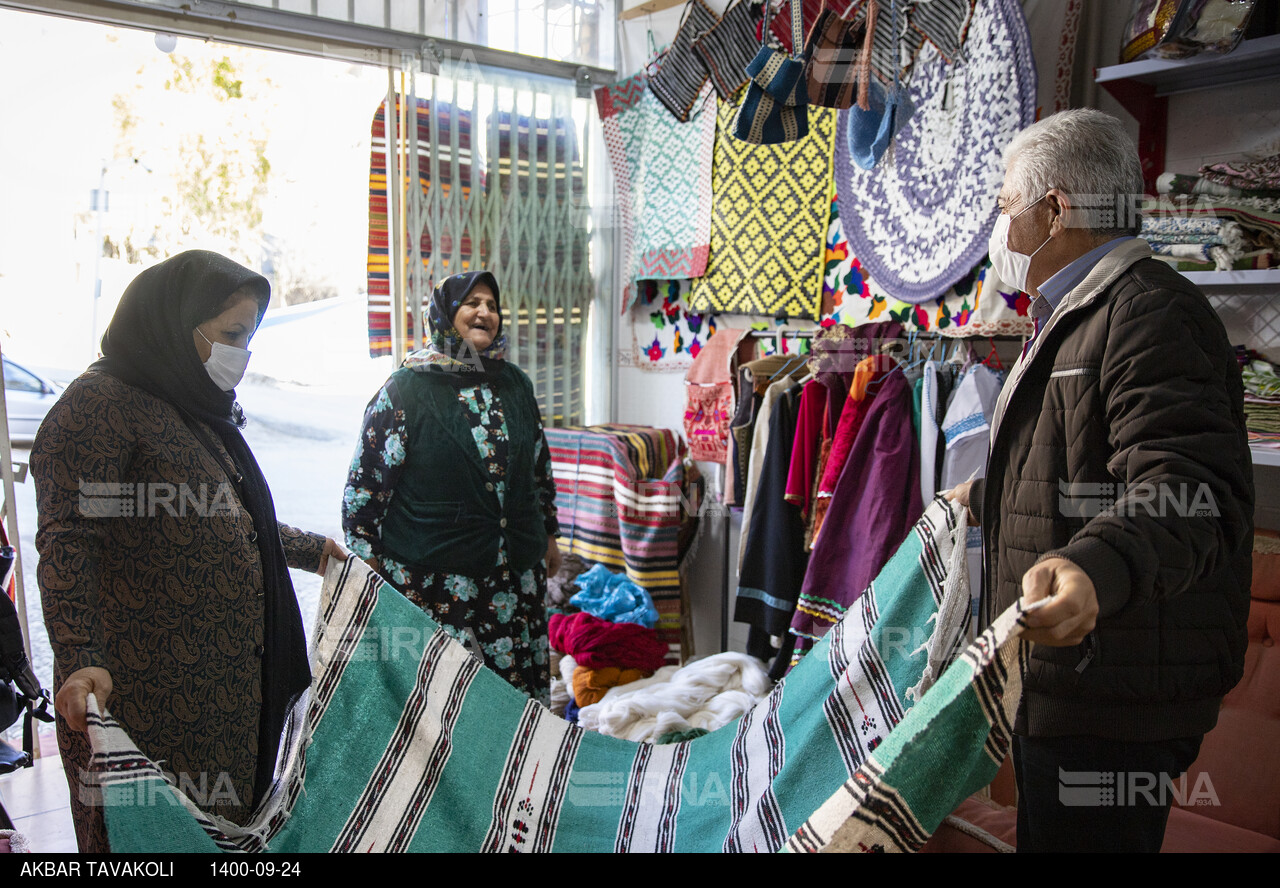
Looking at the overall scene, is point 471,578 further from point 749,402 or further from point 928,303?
point 928,303

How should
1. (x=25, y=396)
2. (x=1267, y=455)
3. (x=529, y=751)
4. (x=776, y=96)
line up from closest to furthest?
(x=1267, y=455)
(x=529, y=751)
(x=776, y=96)
(x=25, y=396)

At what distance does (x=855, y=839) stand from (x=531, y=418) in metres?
1.79

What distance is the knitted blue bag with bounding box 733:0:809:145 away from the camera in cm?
240

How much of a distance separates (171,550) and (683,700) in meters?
1.71

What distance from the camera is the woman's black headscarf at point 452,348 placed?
103 inches

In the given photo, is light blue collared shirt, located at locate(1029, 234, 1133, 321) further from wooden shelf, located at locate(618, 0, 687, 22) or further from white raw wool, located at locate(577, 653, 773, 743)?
wooden shelf, located at locate(618, 0, 687, 22)

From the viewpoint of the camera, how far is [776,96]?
247 centimetres

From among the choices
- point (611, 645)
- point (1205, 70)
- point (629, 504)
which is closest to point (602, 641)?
point (611, 645)

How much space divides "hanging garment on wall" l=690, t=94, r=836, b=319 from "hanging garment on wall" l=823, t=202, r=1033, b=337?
0.18 feet

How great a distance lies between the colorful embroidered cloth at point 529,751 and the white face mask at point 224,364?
442 mm

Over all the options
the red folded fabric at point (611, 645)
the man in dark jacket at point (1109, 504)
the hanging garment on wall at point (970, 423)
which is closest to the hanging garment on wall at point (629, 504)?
the red folded fabric at point (611, 645)

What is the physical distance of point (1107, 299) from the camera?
1.29 metres

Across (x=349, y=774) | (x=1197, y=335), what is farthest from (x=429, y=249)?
(x=1197, y=335)

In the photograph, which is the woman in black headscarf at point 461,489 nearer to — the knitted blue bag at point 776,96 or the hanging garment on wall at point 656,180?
the knitted blue bag at point 776,96
